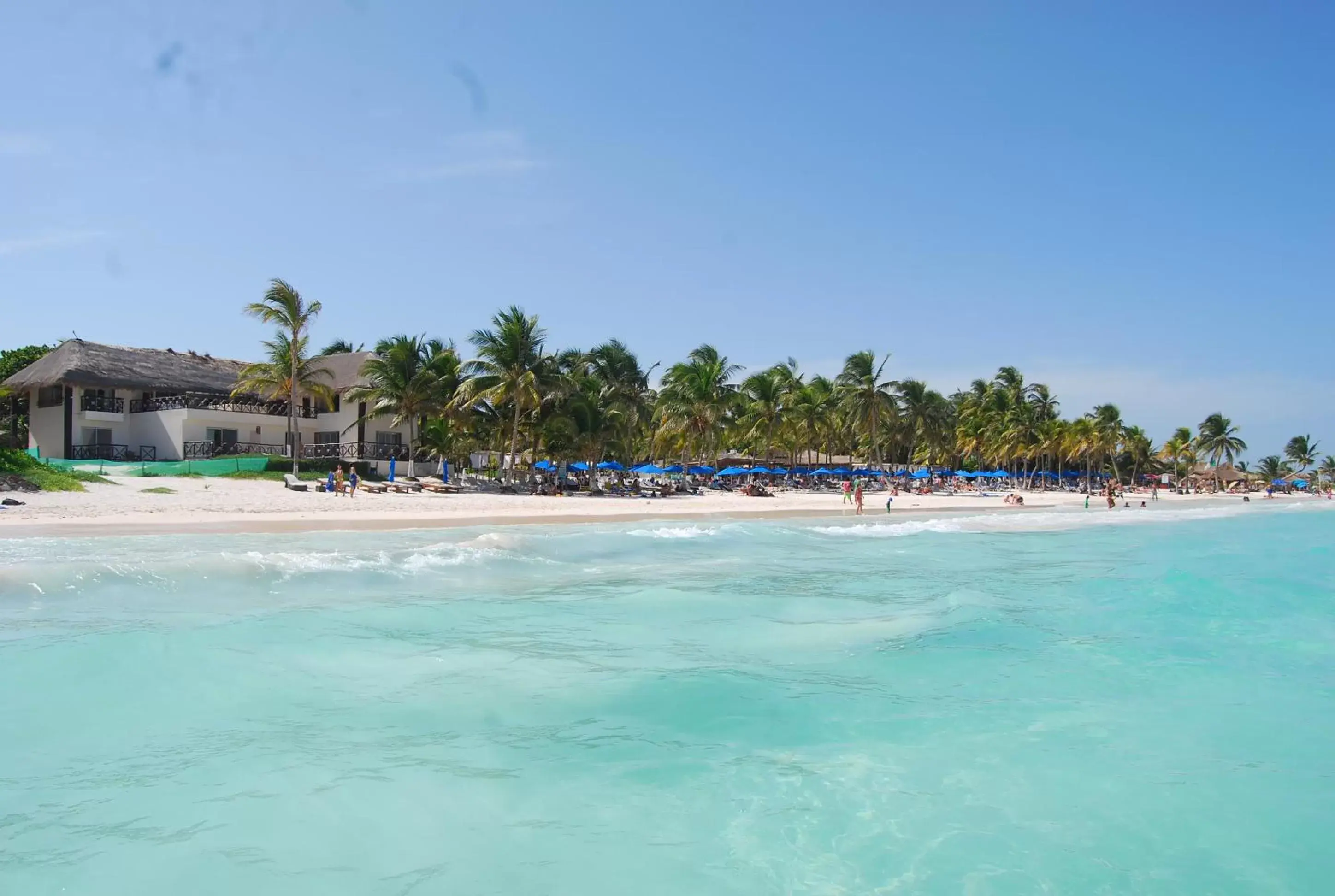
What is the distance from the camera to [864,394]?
5050cm

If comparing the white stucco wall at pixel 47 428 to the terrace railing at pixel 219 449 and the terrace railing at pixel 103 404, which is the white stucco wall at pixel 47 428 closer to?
the terrace railing at pixel 103 404

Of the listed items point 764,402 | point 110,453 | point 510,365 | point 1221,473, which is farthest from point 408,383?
point 1221,473

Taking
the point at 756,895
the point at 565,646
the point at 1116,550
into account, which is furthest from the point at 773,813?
the point at 1116,550

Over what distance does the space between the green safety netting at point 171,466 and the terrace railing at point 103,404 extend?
10.8ft

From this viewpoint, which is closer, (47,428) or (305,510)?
(305,510)

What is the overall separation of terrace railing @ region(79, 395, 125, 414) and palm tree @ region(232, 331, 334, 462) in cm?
457

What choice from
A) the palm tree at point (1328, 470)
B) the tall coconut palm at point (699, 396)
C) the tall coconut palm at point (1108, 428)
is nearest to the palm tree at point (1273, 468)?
the palm tree at point (1328, 470)

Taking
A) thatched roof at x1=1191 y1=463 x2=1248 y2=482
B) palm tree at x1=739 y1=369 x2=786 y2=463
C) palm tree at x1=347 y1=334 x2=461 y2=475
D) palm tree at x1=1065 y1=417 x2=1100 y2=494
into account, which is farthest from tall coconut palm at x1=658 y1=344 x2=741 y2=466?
thatched roof at x1=1191 y1=463 x2=1248 y2=482

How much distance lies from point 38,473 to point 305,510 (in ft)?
22.0

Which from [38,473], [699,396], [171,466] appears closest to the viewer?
[38,473]

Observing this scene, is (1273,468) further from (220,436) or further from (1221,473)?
(220,436)

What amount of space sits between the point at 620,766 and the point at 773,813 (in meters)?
1.16

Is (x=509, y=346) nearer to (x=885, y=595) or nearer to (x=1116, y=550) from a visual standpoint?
(x=1116, y=550)

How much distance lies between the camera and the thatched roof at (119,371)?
112 ft
